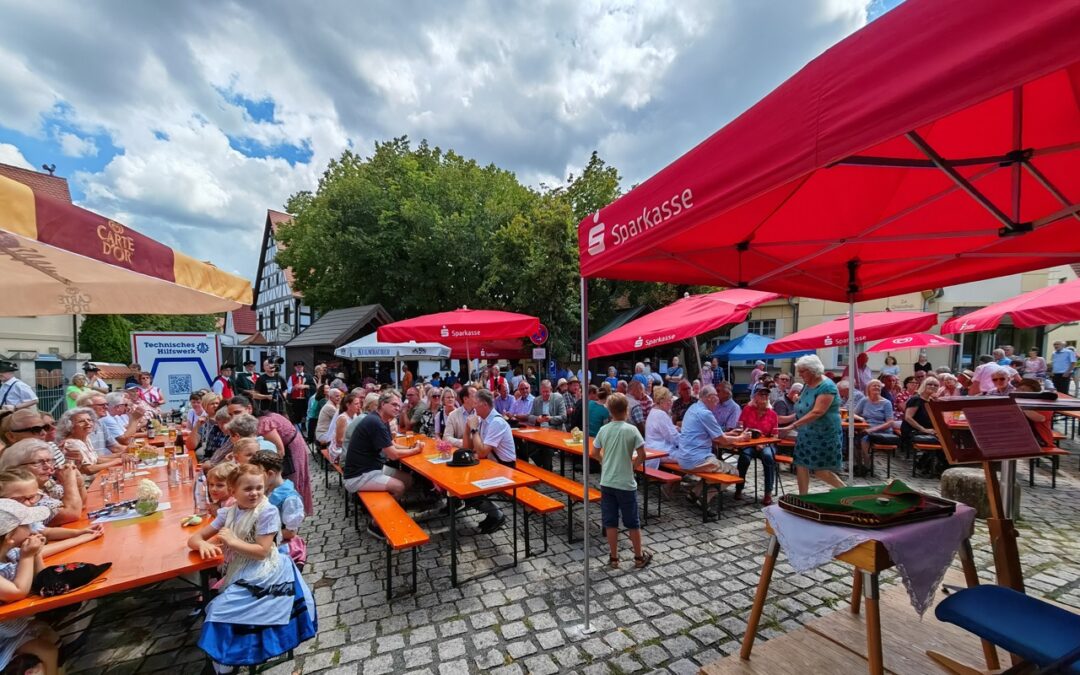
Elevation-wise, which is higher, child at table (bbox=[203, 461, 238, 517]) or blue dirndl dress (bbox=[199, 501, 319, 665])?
child at table (bbox=[203, 461, 238, 517])

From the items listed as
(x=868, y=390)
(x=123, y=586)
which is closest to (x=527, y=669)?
(x=123, y=586)

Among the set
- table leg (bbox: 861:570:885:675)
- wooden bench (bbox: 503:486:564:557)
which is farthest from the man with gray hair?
table leg (bbox: 861:570:885:675)

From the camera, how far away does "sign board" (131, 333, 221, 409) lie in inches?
417

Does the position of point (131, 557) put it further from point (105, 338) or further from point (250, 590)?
point (105, 338)

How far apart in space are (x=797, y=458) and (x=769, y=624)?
248cm

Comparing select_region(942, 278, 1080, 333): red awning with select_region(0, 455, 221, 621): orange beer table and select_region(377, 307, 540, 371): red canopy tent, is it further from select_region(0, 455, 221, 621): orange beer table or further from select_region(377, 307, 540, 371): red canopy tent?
select_region(0, 455, 221, 621): orange beer table

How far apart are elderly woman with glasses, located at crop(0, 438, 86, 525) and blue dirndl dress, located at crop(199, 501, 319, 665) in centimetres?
112

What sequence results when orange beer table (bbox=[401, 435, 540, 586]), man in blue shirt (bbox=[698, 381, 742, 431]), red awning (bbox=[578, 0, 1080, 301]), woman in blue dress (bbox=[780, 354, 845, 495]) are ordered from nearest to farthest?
red awning (bbox=[578, 0, 1080, 301]) < orange beer table (bbox=[401, 435, 540, 586]) < woman in blue dress (bbox=[780, 354, 845, 495]) < man in blue shirt (bbox=[698, 381, 742, 431])

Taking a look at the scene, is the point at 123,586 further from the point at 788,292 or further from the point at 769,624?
the point at 788,292

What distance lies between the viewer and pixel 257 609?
2.44 metres

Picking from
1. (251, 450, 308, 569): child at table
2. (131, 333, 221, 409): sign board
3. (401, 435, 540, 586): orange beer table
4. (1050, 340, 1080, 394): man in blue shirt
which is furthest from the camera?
(1050, 340, 1080, 394): man in blue shirt

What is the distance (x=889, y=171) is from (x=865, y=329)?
6487 mm

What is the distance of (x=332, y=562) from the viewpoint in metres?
4.38

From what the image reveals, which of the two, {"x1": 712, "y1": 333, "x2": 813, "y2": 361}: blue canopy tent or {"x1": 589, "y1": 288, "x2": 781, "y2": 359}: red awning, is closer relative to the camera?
{"x1": 589, "y1": 288, "x2": 781, "y2": 359}: red awning
